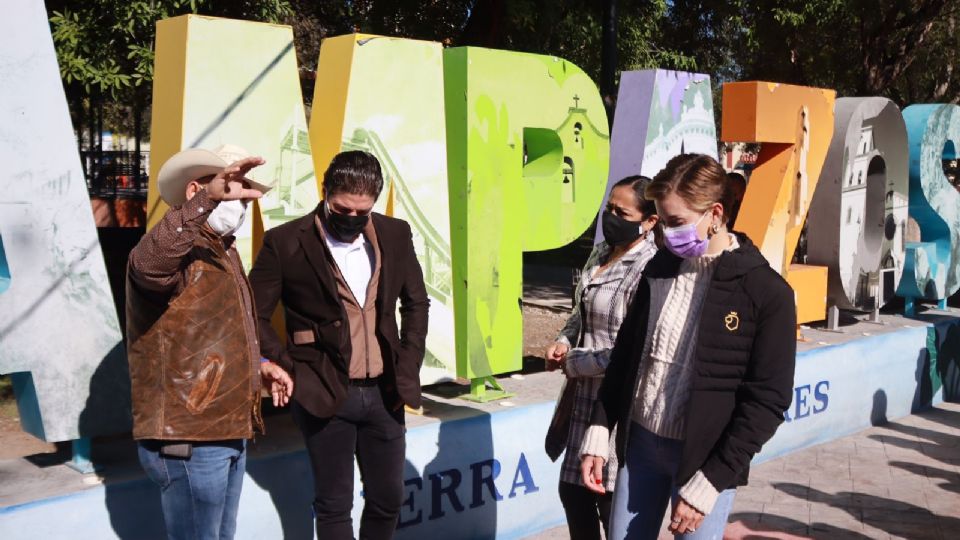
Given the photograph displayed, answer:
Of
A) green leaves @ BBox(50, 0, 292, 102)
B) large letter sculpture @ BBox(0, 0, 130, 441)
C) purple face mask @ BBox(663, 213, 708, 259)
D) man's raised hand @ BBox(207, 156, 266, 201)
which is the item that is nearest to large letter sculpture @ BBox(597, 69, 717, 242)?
green leaves @ BBox(50, 0, 292, 102)

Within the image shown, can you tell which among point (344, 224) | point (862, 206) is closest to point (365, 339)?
point (344, 224)

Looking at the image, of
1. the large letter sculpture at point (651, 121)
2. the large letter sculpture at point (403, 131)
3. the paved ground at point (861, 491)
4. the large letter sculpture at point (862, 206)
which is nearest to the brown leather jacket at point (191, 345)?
the large letter sculpture at point (403, 131)

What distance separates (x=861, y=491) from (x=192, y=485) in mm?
5151

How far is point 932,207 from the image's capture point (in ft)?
33.9

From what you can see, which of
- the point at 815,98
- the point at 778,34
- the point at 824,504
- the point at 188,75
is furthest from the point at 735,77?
the point at 188,75

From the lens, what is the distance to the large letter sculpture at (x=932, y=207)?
10.1 m

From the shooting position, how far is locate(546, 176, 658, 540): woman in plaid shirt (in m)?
4.46

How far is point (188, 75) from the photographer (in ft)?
16.1

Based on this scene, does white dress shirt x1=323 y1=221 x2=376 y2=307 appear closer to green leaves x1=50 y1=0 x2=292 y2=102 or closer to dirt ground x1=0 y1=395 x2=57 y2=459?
dirt ground x1=0 y1=395 x2=57 y2=459

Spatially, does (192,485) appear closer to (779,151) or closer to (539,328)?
(779,151)

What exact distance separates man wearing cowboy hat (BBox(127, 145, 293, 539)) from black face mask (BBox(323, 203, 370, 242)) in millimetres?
420

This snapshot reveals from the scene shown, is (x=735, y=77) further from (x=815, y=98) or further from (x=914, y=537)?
(x=914, y=537)

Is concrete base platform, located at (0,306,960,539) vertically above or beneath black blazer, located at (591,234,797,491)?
beneath

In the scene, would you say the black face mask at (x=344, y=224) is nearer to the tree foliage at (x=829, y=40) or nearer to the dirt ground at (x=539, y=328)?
the dirt ground at (x=539, y=328)
